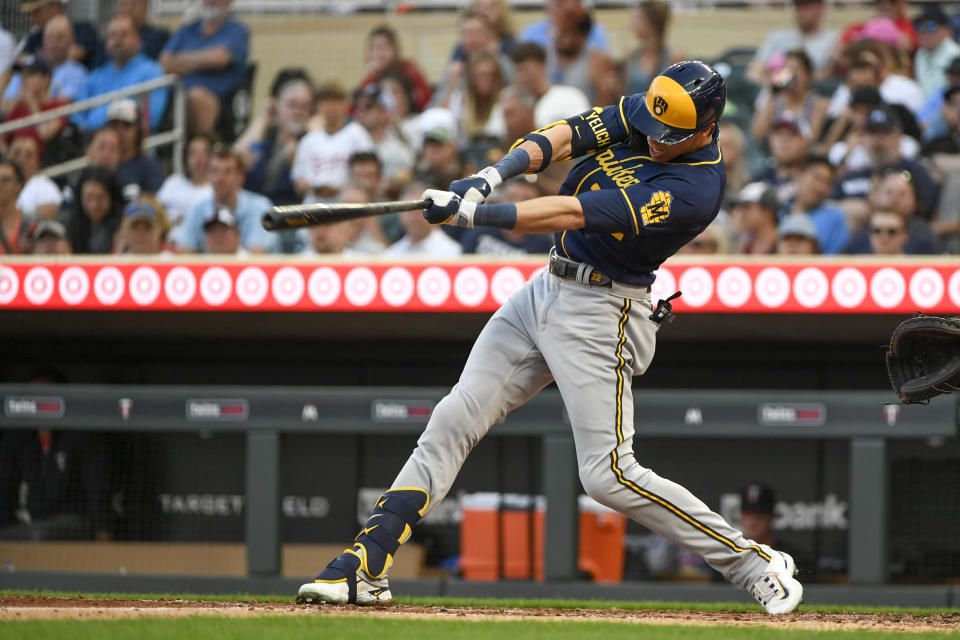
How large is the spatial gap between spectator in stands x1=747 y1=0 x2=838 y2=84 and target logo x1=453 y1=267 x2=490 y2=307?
344 cm

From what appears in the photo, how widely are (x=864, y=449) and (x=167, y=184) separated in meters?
4.82

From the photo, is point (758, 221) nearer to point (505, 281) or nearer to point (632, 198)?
point (505, 281)

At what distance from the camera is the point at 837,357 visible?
19.4ft

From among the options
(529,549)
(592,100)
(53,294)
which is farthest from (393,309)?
(592,100)

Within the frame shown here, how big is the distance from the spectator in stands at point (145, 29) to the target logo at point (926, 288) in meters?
5.92

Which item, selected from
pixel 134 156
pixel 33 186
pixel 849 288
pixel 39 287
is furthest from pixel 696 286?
pixel 33 186

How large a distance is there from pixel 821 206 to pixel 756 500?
183 centimetres

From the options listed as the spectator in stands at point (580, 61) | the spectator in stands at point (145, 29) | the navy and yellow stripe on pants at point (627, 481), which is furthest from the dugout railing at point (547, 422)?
the spectator in stands at point (145, 29)

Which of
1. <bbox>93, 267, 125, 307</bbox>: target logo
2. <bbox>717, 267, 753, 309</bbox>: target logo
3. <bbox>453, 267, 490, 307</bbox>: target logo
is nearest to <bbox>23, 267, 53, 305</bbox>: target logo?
<bbox>93, 267, 125, 307</bbox>: target logo

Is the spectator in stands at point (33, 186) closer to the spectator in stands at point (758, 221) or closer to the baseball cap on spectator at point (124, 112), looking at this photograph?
the baseball cap on spectator at point (124, 112)

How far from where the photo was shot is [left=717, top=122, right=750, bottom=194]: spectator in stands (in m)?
6.97

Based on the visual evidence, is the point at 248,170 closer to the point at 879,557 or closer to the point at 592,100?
the point at 592,100

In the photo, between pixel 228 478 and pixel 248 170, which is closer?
pixel 228 478

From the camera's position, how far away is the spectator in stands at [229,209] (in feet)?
22.8
